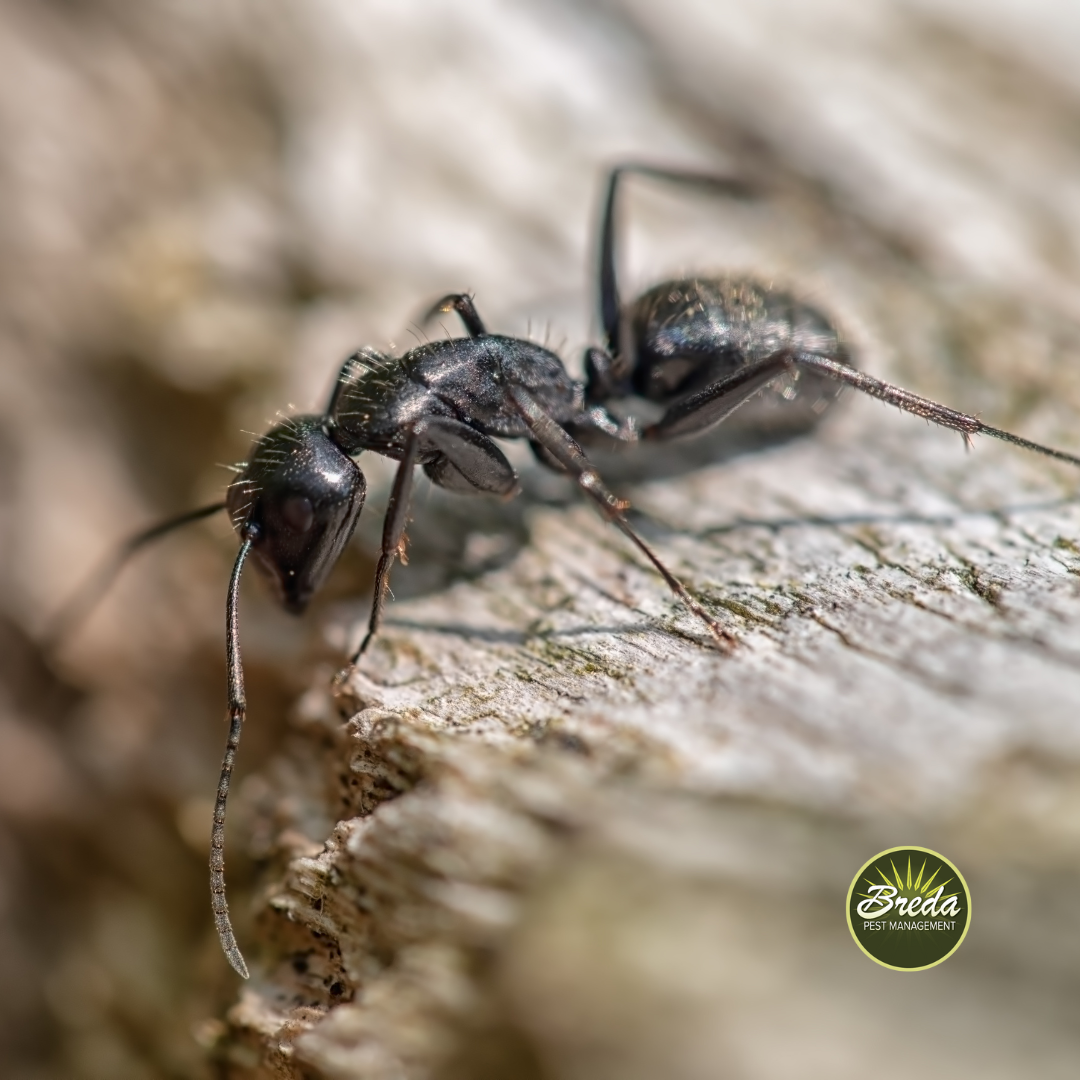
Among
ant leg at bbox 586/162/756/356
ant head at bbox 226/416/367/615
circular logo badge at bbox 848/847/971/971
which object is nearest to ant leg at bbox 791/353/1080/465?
ant leg at bbox 586/162/756/356

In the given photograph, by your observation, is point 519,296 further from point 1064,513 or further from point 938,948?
point 938,948

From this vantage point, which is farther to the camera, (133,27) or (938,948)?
(133,27)

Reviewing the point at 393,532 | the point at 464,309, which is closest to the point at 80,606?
the point at 393,532

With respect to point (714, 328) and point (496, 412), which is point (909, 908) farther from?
point (714, 328)

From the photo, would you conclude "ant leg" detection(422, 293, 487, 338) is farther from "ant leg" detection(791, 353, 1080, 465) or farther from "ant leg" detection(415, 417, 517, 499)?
"ant leg" detection(791, 353, 1080, 465)

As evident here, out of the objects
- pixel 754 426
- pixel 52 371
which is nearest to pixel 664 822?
pixel 754 426

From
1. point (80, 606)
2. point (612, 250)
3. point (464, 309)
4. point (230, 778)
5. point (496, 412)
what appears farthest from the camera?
point (80, 606)
